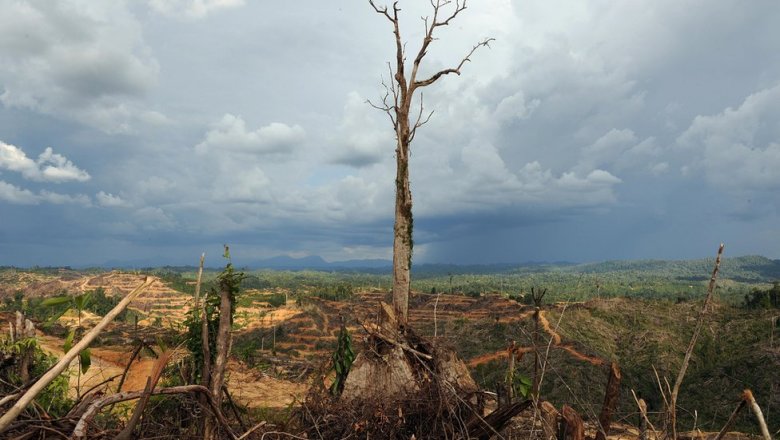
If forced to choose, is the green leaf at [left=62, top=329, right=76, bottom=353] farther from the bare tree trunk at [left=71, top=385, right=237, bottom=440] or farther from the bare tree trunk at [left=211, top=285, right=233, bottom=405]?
the bare tree trunk at [left=211, top=285, right=233, bottom=405]

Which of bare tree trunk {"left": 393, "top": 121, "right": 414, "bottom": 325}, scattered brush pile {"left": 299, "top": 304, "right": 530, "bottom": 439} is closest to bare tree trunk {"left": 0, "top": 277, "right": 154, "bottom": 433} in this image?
scattered brush pile {"left": 299, "top": 304, "right": 530, "bottom": 439}

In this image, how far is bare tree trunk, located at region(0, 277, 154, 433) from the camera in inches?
43.1

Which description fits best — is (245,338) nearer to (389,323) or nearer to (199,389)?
(389,323)

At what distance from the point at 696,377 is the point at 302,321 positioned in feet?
134

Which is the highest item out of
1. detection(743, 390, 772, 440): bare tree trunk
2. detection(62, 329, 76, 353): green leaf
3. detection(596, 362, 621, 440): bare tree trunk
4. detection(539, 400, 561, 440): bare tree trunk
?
detection(62, 329, 76, 353): green leaf

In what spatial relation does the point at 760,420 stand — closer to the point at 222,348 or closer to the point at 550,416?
the point at 550,416

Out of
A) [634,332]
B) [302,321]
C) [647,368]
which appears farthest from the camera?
[302,321]

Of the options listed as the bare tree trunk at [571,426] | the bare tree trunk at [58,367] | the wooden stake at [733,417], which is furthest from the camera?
the bare tree trunk at [571,426]

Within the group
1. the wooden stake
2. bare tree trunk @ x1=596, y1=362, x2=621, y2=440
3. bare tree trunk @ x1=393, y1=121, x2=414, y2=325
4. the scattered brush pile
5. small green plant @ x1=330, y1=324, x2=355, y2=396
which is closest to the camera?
the wooden stake

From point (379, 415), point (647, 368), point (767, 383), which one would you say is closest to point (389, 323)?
point (379, 415)

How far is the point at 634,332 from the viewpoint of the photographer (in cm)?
4266

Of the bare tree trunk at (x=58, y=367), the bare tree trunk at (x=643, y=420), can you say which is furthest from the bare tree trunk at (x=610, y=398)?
the bare tree trunk at (x=58, y=367)

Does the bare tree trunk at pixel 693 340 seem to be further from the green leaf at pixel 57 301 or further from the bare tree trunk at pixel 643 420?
the green leaf at pixel 57 301

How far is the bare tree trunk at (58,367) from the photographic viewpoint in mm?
1096
